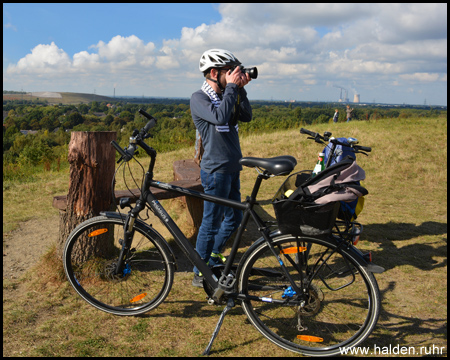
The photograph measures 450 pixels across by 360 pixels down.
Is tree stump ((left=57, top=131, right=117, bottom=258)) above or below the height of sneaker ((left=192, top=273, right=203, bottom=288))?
above

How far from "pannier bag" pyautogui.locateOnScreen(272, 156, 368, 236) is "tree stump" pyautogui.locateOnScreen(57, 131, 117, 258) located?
1.91m

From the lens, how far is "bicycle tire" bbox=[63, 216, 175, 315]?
3.14 metres

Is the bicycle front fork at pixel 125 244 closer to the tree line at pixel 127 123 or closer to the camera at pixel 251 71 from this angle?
the camera at pixel 251 71

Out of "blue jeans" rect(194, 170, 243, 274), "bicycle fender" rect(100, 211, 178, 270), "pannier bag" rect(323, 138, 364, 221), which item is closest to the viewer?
"bicycle fender" rect(100, 211, 178, 270)

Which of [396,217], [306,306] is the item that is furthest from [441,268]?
[306,306]

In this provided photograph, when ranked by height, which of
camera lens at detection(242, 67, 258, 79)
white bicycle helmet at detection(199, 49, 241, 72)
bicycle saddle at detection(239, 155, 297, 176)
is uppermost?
white bicycle helmet at detection(199, 49, 241, 72)

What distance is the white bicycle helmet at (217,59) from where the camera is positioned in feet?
10.7

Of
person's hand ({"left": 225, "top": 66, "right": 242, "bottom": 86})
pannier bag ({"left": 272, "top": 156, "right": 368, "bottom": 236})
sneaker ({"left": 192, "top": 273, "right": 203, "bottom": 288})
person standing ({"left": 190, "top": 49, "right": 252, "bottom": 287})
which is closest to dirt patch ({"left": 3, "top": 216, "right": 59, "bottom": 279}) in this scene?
sneaker ({"left": 192, "top": 273, "right": 203, "bottom": 288})

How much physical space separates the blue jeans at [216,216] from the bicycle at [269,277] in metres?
0.40

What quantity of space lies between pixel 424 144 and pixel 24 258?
10866 millimetres

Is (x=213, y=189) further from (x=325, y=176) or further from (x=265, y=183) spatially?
(x=265, y=183)

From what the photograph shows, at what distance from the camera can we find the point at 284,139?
12055mm

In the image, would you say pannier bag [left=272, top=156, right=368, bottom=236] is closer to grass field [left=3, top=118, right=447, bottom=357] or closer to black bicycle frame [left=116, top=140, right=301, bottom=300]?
black bicycle frame [left=116, top=140, right=301, bottom=300]

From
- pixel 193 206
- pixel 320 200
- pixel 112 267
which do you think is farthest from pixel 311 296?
pixel 193 206
